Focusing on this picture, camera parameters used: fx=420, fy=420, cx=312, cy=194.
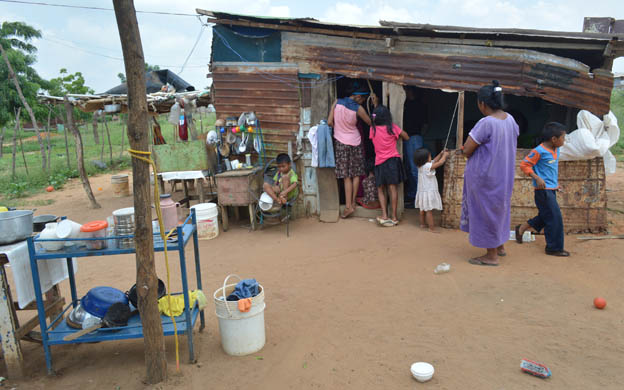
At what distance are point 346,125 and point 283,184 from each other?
144 cm

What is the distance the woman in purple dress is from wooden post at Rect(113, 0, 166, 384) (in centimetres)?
339

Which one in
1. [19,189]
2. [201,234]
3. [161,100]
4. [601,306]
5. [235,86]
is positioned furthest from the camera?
[19,189]

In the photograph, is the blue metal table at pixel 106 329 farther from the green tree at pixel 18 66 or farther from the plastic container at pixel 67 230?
the green tree at pixel 18 66

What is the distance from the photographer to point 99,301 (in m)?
3.30

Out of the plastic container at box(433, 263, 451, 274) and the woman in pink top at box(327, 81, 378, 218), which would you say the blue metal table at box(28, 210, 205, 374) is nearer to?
the plastic container at box(433, 263, 451, 274)

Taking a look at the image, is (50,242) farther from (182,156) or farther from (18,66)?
(18,66)

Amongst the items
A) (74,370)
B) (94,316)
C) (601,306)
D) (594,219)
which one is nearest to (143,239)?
(94,316)

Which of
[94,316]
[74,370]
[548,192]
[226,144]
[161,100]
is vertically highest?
[161,100]

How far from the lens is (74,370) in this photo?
3.23m

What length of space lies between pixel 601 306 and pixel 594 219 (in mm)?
2810

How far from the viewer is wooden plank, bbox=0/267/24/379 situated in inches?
119

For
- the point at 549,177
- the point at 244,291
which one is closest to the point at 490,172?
the point at 549,177

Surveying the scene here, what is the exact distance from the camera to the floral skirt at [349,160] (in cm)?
702

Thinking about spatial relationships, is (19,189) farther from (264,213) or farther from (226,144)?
(264,213)
